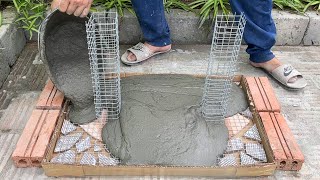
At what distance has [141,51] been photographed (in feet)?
10.1

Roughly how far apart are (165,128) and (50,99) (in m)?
0.85

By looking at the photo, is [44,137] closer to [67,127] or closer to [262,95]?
[67,127]

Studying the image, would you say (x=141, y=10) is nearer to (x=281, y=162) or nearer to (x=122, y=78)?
(x=122, y=78)

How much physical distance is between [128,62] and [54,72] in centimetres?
75

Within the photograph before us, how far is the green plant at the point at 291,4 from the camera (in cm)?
339

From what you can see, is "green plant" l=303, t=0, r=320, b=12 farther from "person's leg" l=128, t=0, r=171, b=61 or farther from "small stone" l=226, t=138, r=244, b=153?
"small stone" l=226, t=138, r=244, b=153

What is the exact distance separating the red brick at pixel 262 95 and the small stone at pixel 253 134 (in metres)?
0.14

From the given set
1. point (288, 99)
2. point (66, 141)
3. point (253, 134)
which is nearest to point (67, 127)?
point (66, 141)

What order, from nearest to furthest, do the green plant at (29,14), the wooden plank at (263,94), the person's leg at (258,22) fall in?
the wooden plank at (263,94) < the person's leg at (258,22) < the green plant at (29,14)

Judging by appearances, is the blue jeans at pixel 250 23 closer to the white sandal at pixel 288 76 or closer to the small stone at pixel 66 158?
the white sandal at pixel 288 76

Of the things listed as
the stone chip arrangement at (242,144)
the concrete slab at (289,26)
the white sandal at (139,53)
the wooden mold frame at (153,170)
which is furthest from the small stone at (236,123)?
the concrete slab at (289,26)

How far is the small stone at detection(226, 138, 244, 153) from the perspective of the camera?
2.21 metres

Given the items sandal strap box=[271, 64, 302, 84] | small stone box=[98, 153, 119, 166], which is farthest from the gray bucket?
sandal strap box=[271, 64, 302, 84]

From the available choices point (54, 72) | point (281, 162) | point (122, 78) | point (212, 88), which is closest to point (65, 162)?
point (54, 72)
